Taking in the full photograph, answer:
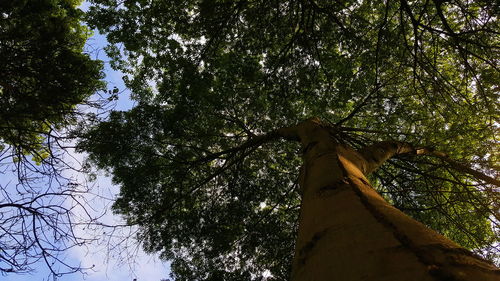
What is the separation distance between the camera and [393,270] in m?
0.87

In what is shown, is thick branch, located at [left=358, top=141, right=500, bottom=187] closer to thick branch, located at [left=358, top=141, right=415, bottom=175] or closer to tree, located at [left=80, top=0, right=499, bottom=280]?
thick branch, located at [left=358, top=141, right=415, bottom=175]

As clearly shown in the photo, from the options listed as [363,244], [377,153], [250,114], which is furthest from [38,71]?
[363,244]

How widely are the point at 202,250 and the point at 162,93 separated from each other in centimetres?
317

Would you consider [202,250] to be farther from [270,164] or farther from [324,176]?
[324,176]

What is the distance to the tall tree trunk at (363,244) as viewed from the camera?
2.82 ft

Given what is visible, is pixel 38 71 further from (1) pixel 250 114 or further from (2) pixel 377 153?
(2) pixel 377 153

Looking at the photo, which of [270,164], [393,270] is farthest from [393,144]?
[270,164]

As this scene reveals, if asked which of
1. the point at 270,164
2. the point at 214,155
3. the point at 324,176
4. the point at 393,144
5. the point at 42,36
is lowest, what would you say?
the point at 324,176

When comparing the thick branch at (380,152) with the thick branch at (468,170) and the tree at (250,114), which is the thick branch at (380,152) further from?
the tree at (250,114)

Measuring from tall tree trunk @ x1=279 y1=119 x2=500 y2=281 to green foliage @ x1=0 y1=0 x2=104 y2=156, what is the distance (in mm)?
4520

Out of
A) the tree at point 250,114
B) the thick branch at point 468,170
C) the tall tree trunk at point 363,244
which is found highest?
the tree at point 250,114

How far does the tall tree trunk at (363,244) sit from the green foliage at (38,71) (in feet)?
14.8

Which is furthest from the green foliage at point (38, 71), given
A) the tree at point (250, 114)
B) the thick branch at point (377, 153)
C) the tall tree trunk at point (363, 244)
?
the tall tree trunk at point (363, 244)

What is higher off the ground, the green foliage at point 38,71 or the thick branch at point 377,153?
the green foliage at point 38,71
